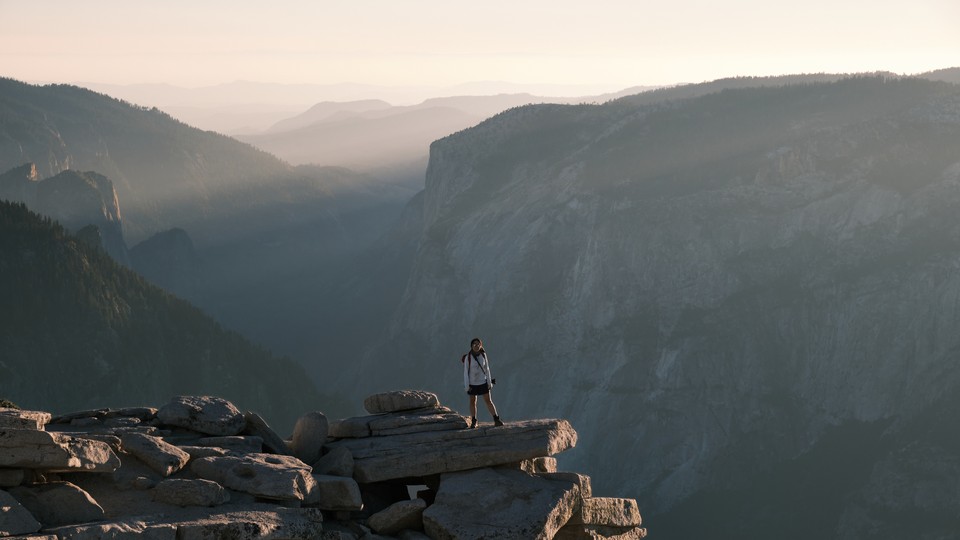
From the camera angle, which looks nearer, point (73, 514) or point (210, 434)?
point (73, 514)

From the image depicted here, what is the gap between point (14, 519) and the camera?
118ft

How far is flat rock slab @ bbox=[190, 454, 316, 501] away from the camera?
135 feet

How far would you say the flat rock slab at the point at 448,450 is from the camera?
149ft

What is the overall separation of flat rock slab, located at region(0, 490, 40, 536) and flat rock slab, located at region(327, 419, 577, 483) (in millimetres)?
11822

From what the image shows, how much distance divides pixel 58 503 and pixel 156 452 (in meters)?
4.23

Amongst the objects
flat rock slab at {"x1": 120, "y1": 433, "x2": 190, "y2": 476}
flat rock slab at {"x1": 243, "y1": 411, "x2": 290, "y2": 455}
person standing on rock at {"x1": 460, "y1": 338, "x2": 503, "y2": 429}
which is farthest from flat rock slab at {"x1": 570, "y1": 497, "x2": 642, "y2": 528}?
flat rock slab at {"x1": 120, "y1": 433, "x2": 190, "y2": 476}

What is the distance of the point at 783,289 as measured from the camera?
16550cm

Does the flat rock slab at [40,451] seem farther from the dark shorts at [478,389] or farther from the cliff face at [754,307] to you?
the cliff face at [754,307]

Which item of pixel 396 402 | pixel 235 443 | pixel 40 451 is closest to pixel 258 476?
pixel 235 443

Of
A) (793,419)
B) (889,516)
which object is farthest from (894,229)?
(889,516)

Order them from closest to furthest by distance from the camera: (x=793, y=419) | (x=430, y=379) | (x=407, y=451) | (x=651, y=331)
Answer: (x=407, y=451) < (x=793, y=419) < (x=651, y=331) < (x=430, y=379)

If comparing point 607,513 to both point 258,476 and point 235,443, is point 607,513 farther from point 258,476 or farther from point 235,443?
point 235,443

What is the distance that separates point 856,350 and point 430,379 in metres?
63.5

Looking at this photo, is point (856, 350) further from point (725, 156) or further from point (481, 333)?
point (481, 333)
